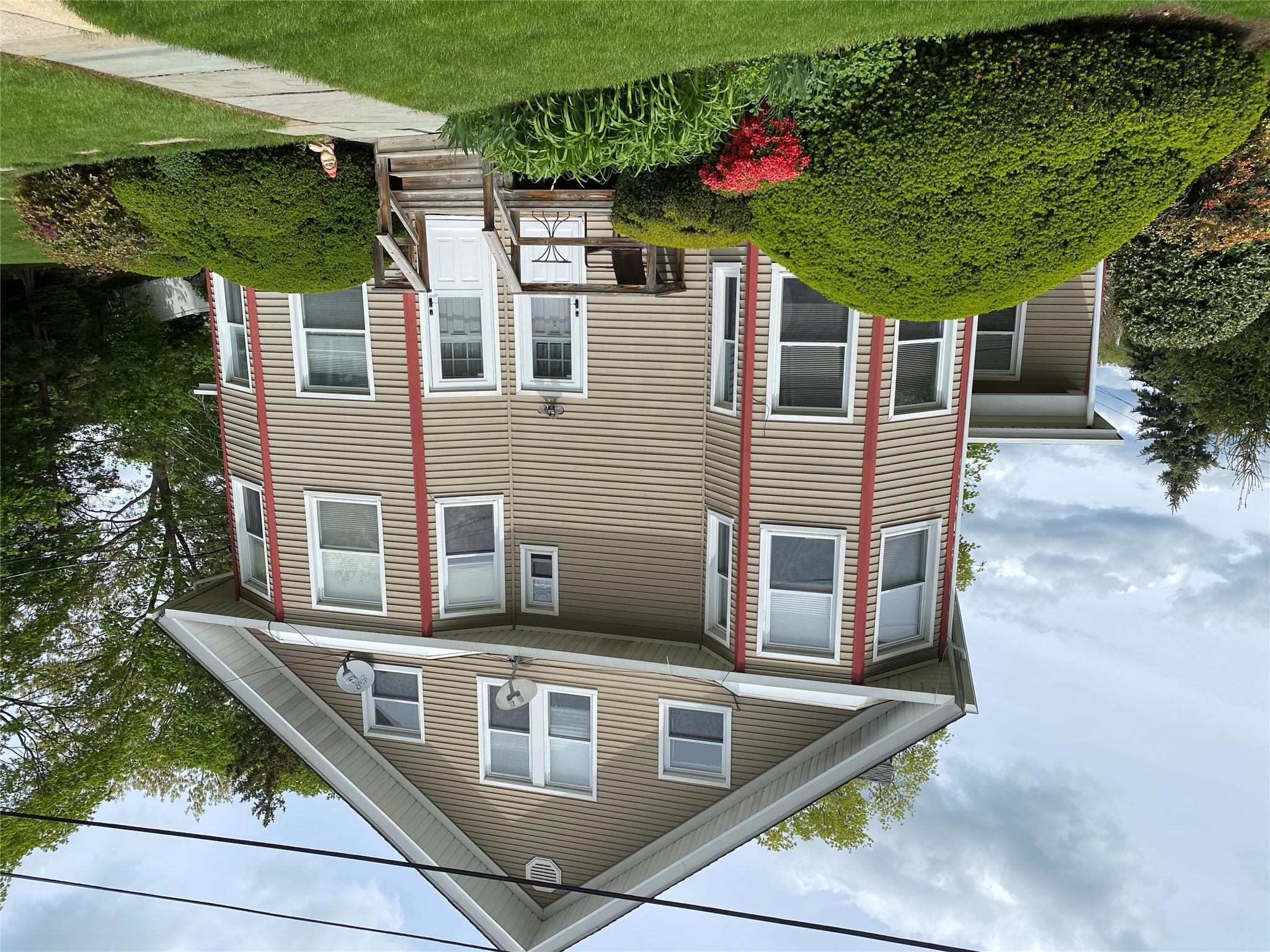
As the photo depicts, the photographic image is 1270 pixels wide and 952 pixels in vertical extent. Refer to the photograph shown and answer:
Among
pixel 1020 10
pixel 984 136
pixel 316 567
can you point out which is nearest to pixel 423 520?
pixel 316 567

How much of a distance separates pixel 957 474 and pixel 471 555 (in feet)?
23.2

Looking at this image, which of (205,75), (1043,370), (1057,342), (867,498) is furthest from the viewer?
(1043,370)

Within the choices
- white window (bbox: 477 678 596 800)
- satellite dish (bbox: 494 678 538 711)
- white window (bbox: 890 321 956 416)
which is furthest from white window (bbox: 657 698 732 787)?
white window (bbox: 890 321 956 416)

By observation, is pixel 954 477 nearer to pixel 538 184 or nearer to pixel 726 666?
pixel 726 666

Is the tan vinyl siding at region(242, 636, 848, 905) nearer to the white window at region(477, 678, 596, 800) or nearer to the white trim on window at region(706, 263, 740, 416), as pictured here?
the white window at region(477, 678, 596, 800)

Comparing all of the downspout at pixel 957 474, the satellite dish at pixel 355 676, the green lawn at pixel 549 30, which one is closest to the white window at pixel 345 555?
the satellite dish at pixel 355 676

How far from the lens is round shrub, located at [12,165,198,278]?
11180 mm

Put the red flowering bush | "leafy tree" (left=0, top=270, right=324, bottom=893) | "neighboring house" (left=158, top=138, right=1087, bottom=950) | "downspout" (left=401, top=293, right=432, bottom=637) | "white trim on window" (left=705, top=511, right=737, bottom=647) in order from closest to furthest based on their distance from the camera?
the red flowering bush
"neighboring house" (left=158, top=138, right=1087, bottom=950)
"white trim on window" (left=705, top=511, right=737, bottom=647)
"downspout" (left=401, top=293, right=432, bottom=637)
"leafy tree" (left=0, top=270, right=324, bottom=893)

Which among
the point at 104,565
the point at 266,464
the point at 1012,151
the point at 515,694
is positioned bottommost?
the point at 104,565

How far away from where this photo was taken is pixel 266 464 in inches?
468

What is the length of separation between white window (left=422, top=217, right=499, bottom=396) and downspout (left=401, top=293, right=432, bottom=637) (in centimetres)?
15

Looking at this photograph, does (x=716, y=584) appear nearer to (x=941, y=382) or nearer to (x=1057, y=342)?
(x=941, y=382)

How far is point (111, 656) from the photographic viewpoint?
19.9 m

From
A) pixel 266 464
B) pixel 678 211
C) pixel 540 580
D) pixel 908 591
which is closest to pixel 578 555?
pixel 540 580
